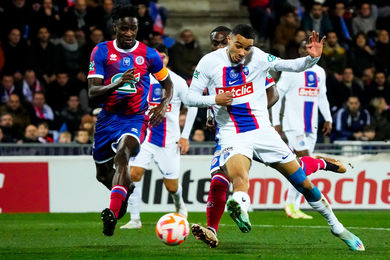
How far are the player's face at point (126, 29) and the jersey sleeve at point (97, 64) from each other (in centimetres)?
25

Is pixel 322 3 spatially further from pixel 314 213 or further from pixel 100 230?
pixel 100 230

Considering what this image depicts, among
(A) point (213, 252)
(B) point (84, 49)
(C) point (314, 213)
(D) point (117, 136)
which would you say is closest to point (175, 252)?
(A) point (213, 252)

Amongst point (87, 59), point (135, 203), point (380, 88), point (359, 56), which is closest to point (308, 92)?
point (135, 203)

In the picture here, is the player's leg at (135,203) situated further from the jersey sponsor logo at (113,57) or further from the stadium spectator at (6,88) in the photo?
the stadium spectator at (6,88)

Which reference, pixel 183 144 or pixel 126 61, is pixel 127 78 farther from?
pixel 183 144

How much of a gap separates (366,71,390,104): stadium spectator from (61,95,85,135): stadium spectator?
22.2 ft

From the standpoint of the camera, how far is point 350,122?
757 inches

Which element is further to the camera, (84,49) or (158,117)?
(84,49)

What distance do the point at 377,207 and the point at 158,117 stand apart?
25.8 feet

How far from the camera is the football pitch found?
30.3 feet

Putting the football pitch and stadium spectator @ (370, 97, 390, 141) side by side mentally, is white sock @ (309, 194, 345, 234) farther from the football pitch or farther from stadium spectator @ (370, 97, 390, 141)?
stadium spectator @ (370, 97, 390, 141)

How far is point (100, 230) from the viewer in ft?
40.9

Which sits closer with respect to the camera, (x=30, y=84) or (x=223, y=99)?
(x=223, y=99)

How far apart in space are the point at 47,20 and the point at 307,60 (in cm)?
1127
